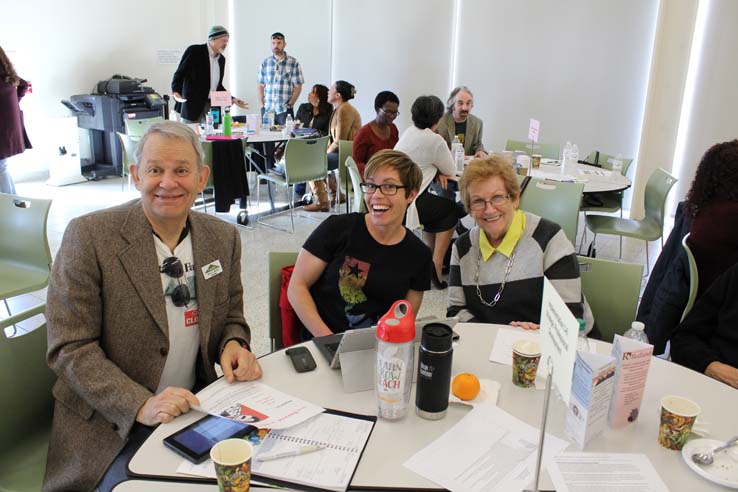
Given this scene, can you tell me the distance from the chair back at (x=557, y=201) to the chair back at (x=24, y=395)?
282 cm

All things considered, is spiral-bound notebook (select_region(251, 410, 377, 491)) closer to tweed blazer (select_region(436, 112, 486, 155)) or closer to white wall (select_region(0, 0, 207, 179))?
tweed blazer (select_region(436, 112, 486, 155))

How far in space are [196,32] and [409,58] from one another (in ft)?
9.83

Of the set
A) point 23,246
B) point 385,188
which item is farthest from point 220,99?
point 385,188

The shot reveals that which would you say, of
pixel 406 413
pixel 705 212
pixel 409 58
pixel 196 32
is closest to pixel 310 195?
pixel 409 58

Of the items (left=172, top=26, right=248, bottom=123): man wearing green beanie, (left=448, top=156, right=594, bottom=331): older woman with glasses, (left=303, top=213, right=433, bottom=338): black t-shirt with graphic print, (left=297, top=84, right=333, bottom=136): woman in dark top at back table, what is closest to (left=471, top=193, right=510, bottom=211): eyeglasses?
(left=448, top=156, right=594, bottom=331): older woman with glasses

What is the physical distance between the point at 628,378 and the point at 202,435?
90 cm

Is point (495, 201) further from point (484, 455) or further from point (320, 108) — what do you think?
point (320, 108)

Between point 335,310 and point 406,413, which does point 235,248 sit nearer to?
point 335,310

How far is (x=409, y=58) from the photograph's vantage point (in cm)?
718

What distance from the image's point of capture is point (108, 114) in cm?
668

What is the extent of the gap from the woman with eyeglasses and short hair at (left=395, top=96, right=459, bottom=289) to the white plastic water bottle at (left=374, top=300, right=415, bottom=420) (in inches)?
106

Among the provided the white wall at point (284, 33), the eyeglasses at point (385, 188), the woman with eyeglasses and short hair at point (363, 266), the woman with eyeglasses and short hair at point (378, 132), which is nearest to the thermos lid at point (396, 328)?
the woman with eyeglasses and short hair at point (363, 266)

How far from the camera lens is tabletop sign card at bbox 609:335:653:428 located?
1.25 m

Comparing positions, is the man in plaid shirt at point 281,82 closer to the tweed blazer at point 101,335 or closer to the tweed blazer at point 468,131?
the tweed blazer at point 468,131
